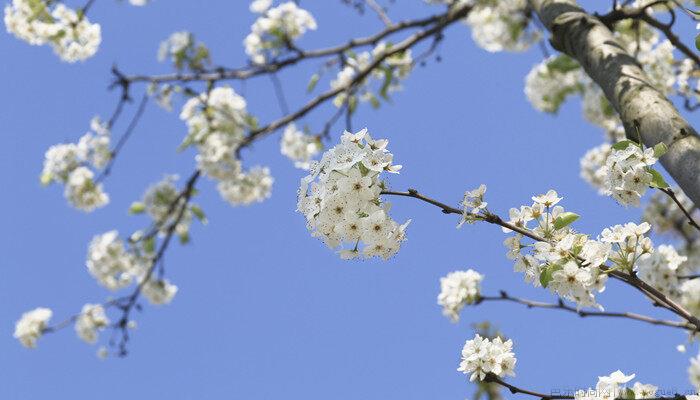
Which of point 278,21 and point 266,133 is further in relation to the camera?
point 278,21

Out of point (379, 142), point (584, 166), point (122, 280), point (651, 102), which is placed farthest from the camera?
point (122, 280)

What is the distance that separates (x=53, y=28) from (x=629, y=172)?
5.47 m

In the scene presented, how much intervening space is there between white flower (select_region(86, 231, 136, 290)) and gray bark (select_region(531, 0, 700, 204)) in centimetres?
619

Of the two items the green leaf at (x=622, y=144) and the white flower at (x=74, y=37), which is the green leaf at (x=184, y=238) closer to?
the white flower at (x=74, y=37)

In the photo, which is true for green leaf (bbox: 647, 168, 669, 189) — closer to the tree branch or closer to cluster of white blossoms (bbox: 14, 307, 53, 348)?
the tree branch

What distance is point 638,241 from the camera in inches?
66.5

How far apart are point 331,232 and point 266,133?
4435 mm

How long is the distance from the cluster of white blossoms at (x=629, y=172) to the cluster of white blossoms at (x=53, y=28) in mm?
4988

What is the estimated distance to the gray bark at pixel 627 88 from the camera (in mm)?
1697

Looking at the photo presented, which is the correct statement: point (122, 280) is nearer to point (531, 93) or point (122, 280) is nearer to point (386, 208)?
point (531, 93)

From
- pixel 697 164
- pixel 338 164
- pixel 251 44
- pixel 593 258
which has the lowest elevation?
pixel 593 258

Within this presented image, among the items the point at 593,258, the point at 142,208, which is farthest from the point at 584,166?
the point at 593,258

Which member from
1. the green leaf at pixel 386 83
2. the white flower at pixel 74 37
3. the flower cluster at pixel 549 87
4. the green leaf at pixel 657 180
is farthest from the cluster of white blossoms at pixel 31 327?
the green leaf at pixel 657 180

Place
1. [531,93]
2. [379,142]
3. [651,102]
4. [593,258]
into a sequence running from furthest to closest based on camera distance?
[531,93]
[651,102]
[379,142]
[593,258]
